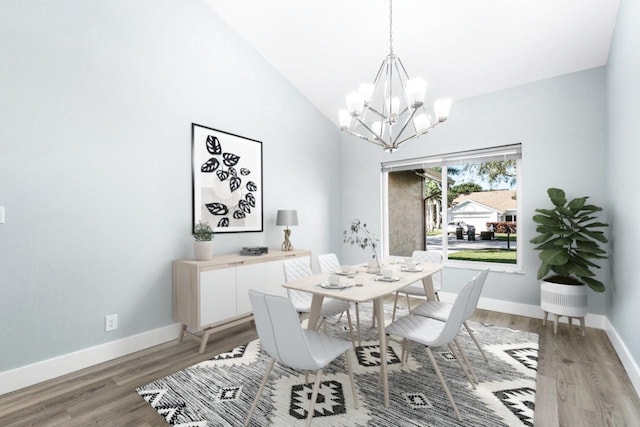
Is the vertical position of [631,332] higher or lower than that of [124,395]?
higher

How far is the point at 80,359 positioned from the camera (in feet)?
8.18

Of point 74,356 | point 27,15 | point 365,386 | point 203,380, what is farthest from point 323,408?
point 27,15

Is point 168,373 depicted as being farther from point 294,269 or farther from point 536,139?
point 536,139

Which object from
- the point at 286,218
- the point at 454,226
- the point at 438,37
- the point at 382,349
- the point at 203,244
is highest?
the point at 438,37

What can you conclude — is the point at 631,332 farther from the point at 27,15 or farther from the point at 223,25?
the point at 27,15

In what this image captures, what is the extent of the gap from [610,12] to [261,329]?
3856 millimetres

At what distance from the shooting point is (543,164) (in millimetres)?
3654

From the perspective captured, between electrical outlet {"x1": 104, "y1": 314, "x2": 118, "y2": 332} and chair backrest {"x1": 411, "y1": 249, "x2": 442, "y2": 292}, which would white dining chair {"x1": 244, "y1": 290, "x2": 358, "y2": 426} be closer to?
electrical outlet {"x1": 104, "y1": 314, "x2": 118, "y2": 332}

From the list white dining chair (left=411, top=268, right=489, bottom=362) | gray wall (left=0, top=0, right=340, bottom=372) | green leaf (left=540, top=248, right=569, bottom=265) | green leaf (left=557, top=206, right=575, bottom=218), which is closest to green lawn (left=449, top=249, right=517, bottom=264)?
green leaf (left=540, top=248, right=569, bottom=265)

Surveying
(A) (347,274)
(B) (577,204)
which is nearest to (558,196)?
(B) (577,204)

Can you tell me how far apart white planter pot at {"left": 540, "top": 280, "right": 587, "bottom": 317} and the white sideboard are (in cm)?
297

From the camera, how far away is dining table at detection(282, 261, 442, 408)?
2080 millimetres

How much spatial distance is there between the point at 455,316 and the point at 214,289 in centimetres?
208

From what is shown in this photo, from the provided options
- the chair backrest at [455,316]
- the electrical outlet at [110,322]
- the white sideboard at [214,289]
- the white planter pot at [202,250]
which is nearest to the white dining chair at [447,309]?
the chair backrest at [455,316]
